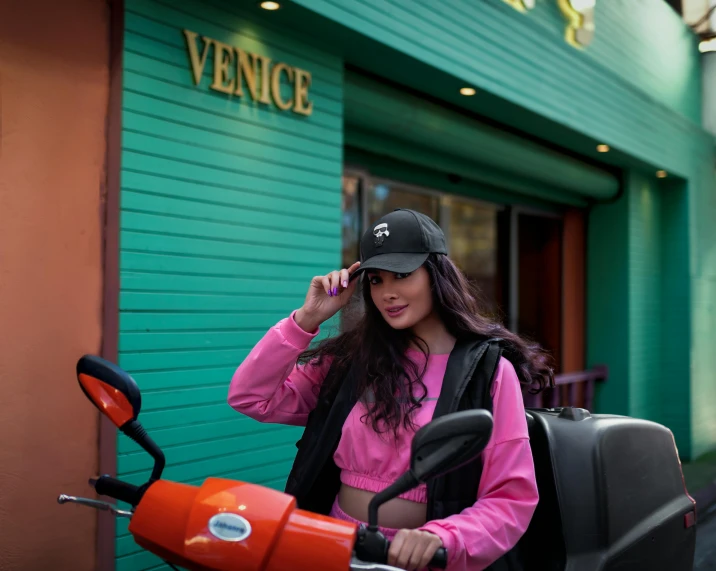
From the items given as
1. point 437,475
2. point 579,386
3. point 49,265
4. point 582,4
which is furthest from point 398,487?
point 579,386

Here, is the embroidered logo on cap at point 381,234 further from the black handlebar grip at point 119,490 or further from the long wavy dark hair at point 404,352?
the black handlebar grip at point 119,490

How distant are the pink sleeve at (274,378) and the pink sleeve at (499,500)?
579mm

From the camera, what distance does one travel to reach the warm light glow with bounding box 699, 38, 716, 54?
10.2 m

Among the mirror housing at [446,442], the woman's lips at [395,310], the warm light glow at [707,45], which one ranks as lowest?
the mirror housing at [446,442]

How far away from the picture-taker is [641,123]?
796cm

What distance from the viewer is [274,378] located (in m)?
2.10

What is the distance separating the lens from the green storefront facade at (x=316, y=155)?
3688 mm

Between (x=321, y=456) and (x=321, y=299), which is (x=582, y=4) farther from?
(x=321, y=456)

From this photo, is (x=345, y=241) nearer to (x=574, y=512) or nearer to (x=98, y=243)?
(x=98, y=243)

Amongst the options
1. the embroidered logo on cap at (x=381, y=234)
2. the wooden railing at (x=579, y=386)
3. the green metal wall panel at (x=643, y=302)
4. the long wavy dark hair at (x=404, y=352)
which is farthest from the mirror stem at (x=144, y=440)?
the green metal wall panel at (x=643, y=302)

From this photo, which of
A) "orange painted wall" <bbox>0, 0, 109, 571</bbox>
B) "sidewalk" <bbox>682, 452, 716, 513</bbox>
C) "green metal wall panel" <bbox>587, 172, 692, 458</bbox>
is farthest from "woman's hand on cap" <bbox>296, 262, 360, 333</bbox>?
"green metal wall panel" <bbox>587, 172, 692, 458</bbox>

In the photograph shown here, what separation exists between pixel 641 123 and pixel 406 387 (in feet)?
22.8

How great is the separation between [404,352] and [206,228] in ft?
6.83

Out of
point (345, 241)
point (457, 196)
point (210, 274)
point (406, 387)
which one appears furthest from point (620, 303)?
point (406, 387)
